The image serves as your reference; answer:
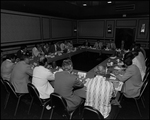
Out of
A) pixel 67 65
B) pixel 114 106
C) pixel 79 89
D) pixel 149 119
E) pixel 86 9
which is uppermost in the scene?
pixel 86 9

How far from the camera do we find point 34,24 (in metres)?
7.08

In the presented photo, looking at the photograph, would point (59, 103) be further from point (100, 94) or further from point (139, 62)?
point (139, 62)

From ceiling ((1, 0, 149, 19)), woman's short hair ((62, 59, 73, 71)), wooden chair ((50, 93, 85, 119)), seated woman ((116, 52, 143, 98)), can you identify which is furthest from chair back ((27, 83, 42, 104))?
ceiling ((1, 0, 149, 19))

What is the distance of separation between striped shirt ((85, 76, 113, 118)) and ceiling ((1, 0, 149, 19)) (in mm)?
4576

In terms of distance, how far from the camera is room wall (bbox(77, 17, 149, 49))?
8.94 metres

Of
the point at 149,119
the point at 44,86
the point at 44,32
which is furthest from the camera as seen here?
the point at 44,32

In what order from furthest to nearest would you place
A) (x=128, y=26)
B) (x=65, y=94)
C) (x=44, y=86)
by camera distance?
1. (x=128, y=26)
2. (x=44, y=86)
3. (x=65, y=94)

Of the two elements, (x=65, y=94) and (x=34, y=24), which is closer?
(x=65, y=94)

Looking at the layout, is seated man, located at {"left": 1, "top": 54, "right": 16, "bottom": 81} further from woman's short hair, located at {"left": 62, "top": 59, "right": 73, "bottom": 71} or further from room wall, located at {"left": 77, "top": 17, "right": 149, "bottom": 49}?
room wall, located at {"left": 77, "top": 17, "right": 149, "bottom": 49}

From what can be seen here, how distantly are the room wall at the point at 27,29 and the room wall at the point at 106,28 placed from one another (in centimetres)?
242

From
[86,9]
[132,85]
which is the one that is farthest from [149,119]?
[86,9]

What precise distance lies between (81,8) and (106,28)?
2812 millimetres

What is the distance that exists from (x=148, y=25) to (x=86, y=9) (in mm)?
4655

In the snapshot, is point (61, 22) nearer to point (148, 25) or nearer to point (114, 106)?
point (148, 25)
